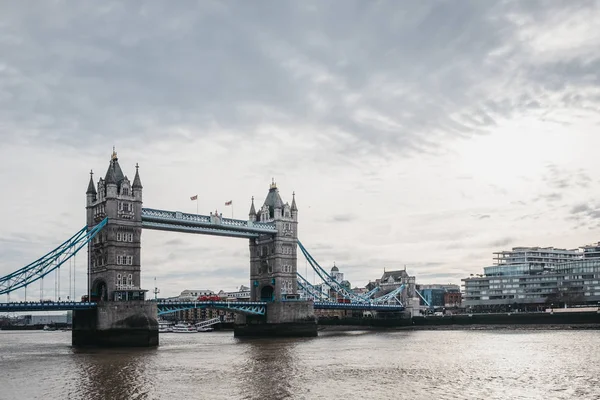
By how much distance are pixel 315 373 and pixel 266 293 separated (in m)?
68.1

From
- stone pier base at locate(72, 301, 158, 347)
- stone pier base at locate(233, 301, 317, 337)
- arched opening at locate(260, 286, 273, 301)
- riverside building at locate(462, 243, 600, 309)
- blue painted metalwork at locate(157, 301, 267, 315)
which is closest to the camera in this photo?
stone pier base at locate(72, 301, 158, 347)

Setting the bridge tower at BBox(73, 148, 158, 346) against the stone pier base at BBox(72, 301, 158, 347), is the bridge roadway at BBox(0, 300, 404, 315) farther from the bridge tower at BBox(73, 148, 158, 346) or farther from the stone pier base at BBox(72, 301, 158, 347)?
the bridge tower at BBox(73, 148, 158, 346)

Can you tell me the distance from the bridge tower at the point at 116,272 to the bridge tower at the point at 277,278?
86.4ft

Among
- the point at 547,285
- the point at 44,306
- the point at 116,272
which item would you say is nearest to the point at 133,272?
the point at 116,272

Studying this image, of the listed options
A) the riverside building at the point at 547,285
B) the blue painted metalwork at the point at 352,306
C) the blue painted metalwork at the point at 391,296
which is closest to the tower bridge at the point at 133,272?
the blue painted metalwork at the point at 352,306

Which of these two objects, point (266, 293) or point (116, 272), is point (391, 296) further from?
point (116, 272)

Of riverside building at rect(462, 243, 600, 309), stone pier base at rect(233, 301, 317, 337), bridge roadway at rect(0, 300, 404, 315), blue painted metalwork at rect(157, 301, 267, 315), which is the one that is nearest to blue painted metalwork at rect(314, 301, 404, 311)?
bridge roadway at rect(0, 300, 404, 315)

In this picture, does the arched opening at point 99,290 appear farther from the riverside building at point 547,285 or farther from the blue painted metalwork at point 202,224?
the riverside building at point 547,285

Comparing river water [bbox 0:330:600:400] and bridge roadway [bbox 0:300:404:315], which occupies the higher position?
bridge roadway [bbox 0:300:404:315]

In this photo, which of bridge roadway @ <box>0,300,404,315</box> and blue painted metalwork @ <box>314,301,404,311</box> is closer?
bridge roadway @ <box>0,300,404,315</box>

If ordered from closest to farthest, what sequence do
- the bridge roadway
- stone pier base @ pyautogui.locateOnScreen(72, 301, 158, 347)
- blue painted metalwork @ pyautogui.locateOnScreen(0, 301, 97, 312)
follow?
blue painted metalwork @ pyautogui.locateOnScreen(0, 301, 97, 312) → the bridge roadway → stone pier base @ pyautogui.locateOnScreen(72, 301, 158, 347)

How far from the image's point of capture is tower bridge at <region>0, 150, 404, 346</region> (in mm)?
87750

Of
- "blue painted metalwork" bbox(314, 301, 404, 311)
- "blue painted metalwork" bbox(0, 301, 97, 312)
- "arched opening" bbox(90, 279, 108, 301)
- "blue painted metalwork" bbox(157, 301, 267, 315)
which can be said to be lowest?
"blue painted metalwork" bbox(314, 301, 404, 311)

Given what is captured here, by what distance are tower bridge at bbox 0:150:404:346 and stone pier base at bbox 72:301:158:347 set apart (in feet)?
0.40
